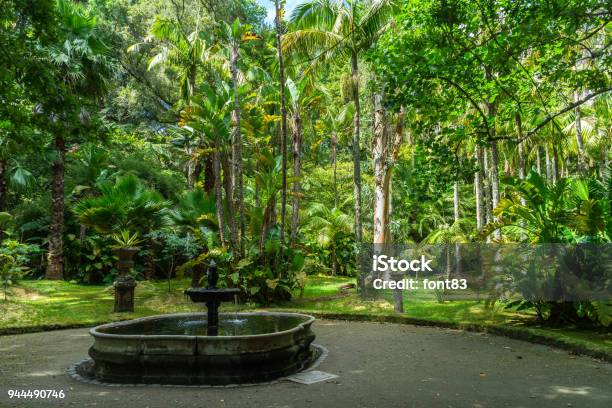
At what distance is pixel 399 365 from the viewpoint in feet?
22.3

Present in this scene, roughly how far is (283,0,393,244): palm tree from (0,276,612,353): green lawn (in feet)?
8.17

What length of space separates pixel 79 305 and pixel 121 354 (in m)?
7.63

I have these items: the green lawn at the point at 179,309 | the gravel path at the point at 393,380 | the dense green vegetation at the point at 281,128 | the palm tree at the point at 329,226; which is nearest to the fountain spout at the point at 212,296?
the gravel path at the point at 393,380

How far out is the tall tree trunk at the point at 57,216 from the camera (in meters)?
16.0

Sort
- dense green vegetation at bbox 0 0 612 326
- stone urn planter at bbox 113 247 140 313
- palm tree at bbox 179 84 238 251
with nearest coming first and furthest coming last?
dense green vegetation at bbox 0 0 612 326
stone urn planter at bbox 113 247 140 313
palm tree at bbox 179 84 238 251

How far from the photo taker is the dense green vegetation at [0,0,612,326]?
714cm

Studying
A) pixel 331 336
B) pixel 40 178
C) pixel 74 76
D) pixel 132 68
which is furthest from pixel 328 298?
pixel 132 68

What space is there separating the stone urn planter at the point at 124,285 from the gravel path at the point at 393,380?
9.11ft

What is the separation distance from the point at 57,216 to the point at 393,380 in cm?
1448

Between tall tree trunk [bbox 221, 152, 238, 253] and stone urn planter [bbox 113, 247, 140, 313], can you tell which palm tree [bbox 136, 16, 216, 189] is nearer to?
tall tree trunk [bbox 221, 152, 238, 253]

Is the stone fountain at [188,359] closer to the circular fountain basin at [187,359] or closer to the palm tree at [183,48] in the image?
the circular fountain basin at [187,359]

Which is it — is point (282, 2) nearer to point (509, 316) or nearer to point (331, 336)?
point (331, 336)

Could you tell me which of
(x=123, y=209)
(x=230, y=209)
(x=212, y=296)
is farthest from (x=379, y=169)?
(x=212, y=296)

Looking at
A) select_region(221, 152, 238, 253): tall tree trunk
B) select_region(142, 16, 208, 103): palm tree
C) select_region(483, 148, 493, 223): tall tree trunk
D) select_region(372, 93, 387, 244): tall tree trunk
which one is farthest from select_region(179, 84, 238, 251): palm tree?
select_region(483, 148, 493, 223): tall tree trunk
